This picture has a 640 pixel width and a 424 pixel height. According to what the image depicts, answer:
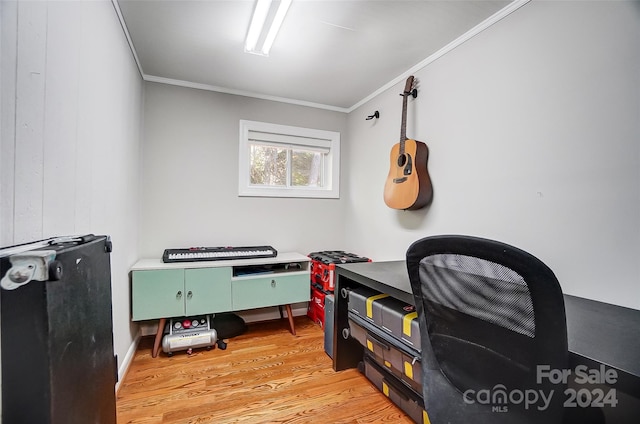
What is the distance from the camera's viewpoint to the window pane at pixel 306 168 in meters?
3.14

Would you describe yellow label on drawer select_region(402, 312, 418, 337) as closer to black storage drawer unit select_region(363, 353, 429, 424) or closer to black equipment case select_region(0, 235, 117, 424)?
black storage drawer unit select_region(363, 353, 429, 424)

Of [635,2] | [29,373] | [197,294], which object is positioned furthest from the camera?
[197,294]

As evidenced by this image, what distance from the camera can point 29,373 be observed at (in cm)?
55

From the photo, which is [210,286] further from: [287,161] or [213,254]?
[287,161]

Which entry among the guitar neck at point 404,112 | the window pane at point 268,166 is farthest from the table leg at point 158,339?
the guitar neck at point 404,112

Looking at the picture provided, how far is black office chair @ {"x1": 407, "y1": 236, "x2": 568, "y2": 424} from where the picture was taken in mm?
627

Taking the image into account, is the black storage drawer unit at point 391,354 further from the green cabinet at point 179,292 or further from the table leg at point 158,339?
the table leg at point 158,339

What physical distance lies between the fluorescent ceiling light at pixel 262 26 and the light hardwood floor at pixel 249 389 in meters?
2.29

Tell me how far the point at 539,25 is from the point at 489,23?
314mm

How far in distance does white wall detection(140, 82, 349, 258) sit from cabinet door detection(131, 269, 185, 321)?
491 mm

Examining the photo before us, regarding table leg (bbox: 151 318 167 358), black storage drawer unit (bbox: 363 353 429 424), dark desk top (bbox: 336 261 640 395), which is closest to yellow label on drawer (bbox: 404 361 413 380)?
black storage drawer unit (bbox: 363 353 429 424)

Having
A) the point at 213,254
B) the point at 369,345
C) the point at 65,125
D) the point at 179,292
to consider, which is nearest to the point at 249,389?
the point at 369,345

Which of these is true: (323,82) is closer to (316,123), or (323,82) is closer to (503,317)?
A: (316,123)

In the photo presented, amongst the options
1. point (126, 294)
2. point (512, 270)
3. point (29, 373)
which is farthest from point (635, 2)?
point (126, 294)
